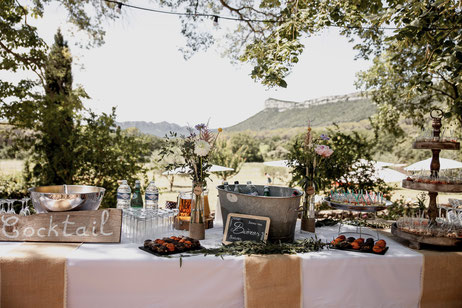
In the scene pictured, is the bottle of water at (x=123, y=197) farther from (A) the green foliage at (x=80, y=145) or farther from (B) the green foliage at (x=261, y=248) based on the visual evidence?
(A) the green foliage at (x=80, y=145)

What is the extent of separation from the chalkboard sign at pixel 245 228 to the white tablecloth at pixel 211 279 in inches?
10.7

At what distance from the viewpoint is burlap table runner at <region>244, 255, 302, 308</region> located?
172cm

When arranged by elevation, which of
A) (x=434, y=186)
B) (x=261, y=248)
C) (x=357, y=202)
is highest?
(x=434, y=186)

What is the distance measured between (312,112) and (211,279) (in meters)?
36.4

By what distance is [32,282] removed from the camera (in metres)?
1.68

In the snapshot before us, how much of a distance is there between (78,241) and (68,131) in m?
3.48

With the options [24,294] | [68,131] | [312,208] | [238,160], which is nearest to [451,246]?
[312,208]

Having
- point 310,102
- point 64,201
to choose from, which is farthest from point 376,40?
point 310,102

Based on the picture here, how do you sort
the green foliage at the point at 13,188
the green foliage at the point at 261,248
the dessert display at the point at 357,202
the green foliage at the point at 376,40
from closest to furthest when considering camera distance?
the green foliage at the point at 261,248 → the dessert display at the point at 357,202 → the green foliage at the point at 376,40 → the green foliage at the point at 13,188

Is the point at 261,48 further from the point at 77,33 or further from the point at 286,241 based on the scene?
the point at 77,33

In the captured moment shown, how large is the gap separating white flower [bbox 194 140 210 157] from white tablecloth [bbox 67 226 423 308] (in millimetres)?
602

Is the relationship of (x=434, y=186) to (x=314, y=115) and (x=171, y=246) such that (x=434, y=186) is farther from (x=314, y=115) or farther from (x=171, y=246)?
(x=314, y=115)

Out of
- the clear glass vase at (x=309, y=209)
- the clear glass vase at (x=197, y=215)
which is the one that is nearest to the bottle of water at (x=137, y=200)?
the clear glass vase at (x=197, y=215)

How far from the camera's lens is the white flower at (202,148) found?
2.08 metres
